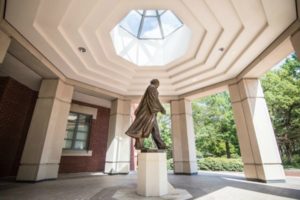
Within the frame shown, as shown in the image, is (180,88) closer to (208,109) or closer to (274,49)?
(274,49)

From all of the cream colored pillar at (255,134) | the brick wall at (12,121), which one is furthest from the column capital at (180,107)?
the brick wall at (12,121)

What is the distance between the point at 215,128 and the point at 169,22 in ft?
36.9

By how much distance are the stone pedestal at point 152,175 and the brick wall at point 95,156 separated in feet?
18.9

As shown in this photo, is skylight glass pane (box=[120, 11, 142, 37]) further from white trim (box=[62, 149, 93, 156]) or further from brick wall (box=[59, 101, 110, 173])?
white trim (box=[62, 149, 93, 156])

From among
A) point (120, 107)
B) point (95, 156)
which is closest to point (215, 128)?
point (120, 107)

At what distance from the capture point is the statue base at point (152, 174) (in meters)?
3.18

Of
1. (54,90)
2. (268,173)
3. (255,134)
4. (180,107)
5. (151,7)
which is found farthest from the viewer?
(180,107)

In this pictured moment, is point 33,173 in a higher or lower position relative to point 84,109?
lower

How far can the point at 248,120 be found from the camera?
5676mm

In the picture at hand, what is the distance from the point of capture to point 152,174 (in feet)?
10.8

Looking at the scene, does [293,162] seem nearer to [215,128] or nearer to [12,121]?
[215,128]

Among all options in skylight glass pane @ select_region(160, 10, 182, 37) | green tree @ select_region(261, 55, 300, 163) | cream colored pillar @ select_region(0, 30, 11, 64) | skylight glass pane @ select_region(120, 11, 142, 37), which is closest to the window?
cream colored pillar @ select_region(0, 30, 11, 64)

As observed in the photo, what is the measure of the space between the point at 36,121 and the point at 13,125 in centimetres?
145

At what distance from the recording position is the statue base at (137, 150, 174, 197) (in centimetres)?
318
